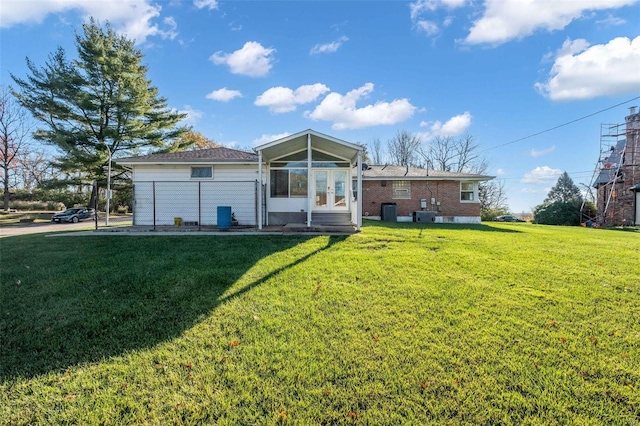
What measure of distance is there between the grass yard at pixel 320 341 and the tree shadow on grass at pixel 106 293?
0.03 meters

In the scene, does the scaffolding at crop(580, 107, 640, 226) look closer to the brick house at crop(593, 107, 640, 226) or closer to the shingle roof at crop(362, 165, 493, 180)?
the brick house at crop(593, 107, 640, 226)

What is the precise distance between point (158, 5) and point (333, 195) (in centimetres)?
875

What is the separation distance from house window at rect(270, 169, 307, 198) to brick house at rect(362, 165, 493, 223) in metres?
6.73

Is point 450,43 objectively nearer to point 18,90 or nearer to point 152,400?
point 152,400

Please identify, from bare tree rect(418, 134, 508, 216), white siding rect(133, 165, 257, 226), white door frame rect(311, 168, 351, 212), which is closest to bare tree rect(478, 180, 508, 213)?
bare tree rect(418, 134, 508, 216)

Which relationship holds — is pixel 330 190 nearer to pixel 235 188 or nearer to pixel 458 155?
pixel 235 188

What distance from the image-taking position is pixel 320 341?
3438 millimetres

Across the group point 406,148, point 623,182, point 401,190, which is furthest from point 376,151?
point 623,182

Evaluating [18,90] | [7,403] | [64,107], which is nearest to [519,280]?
[7,403]

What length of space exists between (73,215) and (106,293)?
931 inches

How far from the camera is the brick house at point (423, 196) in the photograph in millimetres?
18812

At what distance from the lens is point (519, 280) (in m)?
5.29

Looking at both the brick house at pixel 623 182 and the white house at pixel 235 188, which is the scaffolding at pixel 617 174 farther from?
the white house at pixel 235 188

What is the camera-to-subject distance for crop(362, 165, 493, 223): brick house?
61.7 feet
